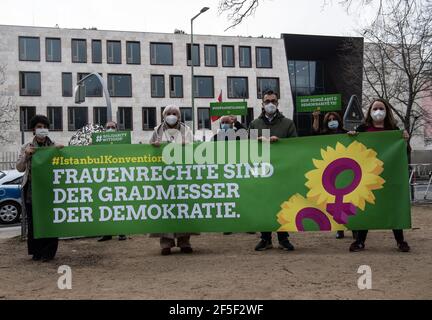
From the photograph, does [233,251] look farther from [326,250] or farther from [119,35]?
[119,35]

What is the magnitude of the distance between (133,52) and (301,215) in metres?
48.4

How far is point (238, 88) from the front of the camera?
55.4 m

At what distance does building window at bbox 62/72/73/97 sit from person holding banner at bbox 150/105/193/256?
149ft

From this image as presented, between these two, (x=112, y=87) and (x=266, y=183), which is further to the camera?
(x=112, y=87)

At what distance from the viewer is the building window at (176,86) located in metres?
53.7

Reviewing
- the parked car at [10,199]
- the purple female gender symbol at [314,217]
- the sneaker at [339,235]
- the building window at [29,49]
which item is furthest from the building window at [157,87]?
the purple female gender symbol at [314,217]

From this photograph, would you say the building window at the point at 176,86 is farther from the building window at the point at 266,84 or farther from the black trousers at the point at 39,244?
the black trousers at the point at 39,244

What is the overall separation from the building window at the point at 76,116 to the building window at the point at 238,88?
14.7 meters

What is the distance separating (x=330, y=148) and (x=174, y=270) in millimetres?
2572

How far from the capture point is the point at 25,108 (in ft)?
162

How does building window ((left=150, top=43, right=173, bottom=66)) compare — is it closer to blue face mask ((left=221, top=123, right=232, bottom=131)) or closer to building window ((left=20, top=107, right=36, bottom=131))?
building window ((left=20, top=107, right=36, bottom=131))

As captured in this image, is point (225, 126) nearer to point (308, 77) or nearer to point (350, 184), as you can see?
point (350, 184)

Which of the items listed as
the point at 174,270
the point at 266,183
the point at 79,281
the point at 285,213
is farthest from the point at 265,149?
the point at 79,281

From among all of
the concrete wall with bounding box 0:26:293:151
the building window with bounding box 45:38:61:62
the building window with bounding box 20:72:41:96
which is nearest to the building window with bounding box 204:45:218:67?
the concrete wall with bounding box 0:26:293:151
